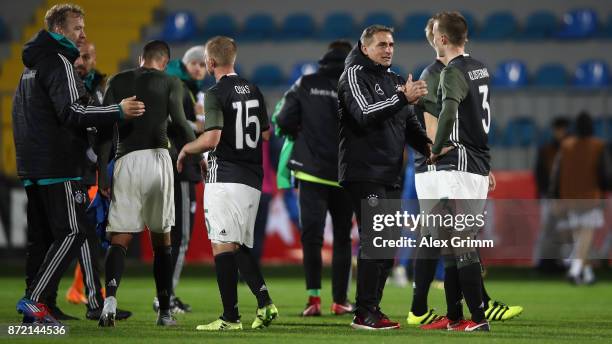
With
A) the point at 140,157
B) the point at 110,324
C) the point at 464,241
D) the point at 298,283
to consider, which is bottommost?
the point at 298,283

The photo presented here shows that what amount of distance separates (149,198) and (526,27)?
14.8m

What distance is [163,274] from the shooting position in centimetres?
797

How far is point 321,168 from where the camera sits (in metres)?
9.35

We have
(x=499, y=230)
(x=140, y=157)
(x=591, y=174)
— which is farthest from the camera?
(x=499, y=230)

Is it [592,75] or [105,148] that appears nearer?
[105,148]

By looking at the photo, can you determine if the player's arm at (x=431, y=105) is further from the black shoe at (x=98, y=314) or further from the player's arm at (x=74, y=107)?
the black shoe at (x=98, y=314)

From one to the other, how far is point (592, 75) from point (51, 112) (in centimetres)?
1461

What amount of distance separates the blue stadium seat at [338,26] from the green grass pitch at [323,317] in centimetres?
848

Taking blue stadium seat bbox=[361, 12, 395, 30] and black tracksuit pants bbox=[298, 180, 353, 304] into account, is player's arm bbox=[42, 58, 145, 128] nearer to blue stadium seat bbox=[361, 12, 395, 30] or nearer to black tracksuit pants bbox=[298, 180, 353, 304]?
black tracksuit pants bbox=[298, 180, 353, 304]

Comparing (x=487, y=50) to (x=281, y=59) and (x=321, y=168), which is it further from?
(x=321, y=168)

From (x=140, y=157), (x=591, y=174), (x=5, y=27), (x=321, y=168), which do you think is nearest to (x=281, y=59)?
(x=5, y=27)

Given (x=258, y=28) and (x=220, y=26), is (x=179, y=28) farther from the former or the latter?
(x=258, y=28)

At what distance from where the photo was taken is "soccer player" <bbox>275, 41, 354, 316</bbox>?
936 centimetres

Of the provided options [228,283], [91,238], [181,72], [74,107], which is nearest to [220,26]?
[181,72]
